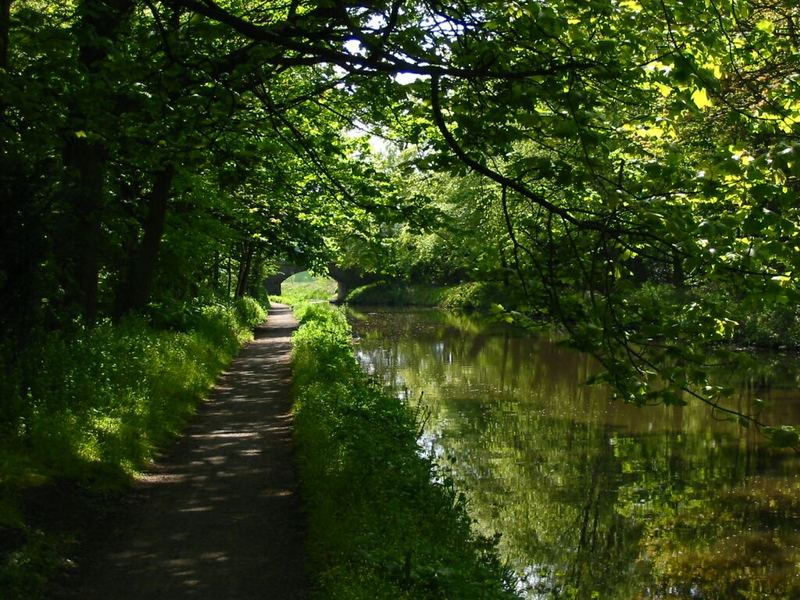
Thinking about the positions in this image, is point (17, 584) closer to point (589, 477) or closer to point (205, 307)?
point (589, 477)

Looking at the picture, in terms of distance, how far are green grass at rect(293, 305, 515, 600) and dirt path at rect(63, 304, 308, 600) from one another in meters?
0.30

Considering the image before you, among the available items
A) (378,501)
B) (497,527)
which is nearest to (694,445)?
(497,527)

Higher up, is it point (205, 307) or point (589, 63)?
point (589, 63)

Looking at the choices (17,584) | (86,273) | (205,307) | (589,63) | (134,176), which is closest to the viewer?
(589,63)

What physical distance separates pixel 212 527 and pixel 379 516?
159 centimetres

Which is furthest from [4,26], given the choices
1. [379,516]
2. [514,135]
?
[379,516]

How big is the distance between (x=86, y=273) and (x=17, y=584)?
7359 millimetres

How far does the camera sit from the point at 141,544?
23.8 ft

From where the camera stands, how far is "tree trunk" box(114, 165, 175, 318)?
16.0 m

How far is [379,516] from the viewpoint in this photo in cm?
755

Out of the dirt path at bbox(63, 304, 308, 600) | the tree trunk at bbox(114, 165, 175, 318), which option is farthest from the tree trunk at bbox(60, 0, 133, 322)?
the tree trunk at bbox(114, 165, 175, 318)

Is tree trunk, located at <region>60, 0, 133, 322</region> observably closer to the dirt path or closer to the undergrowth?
the undergrowth

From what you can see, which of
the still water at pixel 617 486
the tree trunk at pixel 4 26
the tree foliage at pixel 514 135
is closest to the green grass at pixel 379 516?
the still water at pixel 617 486

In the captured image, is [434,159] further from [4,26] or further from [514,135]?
[4,26]
